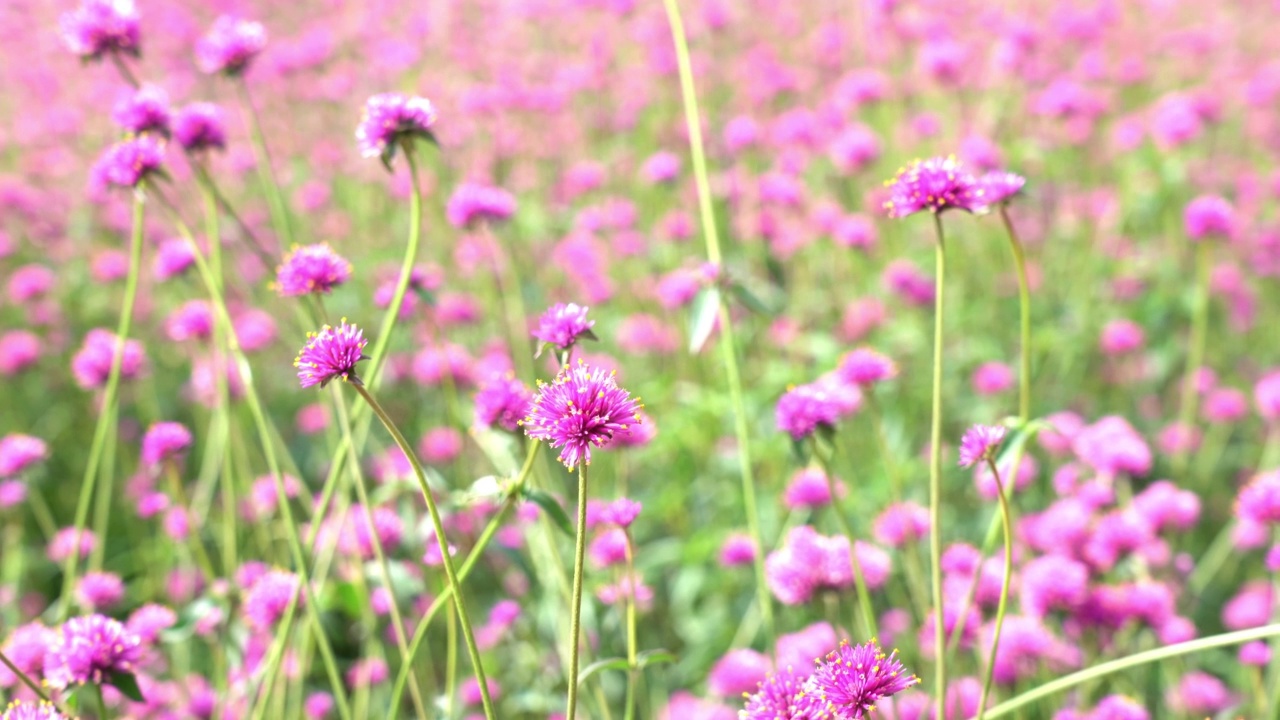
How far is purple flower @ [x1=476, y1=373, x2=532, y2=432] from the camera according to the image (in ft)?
5.49

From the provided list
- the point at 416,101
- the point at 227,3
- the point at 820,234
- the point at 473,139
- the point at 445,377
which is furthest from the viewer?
the point at 227,3

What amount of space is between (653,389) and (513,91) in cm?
207

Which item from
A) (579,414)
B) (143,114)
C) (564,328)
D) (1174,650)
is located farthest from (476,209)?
(1174,650)

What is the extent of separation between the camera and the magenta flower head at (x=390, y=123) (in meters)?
1.70

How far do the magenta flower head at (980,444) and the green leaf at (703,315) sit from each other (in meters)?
0.58

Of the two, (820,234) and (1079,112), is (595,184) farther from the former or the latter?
(1079,112)

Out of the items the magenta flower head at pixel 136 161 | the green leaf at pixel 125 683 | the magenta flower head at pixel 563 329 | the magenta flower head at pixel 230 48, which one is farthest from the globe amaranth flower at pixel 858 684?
the magenta flower head at pixel 230 48

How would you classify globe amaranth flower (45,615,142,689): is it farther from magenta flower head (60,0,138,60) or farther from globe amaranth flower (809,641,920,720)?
magenta flower head (60,0,138,60)

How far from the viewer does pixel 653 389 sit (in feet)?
10.4

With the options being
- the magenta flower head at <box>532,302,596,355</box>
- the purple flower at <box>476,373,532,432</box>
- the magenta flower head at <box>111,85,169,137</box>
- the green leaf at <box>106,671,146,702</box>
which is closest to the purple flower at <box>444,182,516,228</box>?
the magenta flower head at <box>111,85,169,137</box>

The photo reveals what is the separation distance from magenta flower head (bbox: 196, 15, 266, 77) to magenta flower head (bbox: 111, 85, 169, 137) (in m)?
0.16

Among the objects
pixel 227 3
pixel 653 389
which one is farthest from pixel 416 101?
pixel 227 3

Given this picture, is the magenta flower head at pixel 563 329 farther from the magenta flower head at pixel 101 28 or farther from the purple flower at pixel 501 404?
the magenta flower head at pixel 101 28

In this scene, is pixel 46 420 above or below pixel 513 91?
below
